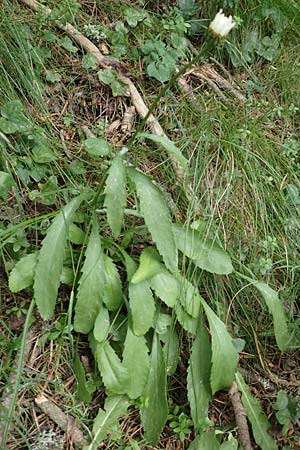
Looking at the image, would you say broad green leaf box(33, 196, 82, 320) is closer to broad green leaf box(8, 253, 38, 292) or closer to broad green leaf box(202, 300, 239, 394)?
broad green leaf box(8, 253, 38, 292)

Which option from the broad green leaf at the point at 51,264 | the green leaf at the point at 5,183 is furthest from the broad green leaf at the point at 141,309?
the green leaf at the point at 5,183

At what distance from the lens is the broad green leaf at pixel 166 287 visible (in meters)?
1.78

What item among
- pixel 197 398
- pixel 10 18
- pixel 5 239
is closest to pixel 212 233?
pixel 197 398

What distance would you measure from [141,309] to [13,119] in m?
0.74

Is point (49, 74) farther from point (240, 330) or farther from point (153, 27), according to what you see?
point (240, 330)

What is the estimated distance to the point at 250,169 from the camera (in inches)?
85.4

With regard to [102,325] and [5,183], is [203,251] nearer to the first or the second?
[102,325]

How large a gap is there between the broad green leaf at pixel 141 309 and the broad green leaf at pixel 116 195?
0.18 m

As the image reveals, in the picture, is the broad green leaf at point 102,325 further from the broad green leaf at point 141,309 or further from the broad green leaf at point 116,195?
the broad green leaf at point 116,195

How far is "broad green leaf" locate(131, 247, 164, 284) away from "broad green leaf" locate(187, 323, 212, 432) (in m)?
0.23

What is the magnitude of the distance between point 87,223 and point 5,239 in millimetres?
245

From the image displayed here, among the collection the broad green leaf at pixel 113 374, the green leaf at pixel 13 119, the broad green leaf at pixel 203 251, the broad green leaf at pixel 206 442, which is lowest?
the broad green leaf at pixel 206 442

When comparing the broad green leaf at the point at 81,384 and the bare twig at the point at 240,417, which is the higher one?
the bare twig at the point at 240,417

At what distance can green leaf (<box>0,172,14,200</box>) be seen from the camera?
184 cm
